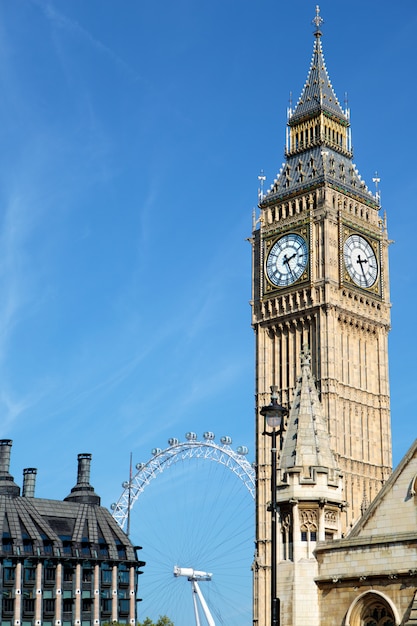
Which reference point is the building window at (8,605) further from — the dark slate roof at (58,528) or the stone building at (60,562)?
the dark slate roof at (58,528)

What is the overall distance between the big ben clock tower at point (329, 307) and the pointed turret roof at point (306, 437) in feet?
226

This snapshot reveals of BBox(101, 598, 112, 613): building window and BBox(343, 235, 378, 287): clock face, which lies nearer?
BBox(343, 235, 378, 287): clock face

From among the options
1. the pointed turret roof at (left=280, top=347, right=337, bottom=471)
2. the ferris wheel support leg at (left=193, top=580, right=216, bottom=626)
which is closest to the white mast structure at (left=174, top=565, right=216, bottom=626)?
the ferris wheel support leg at (left=193, top=580, right=216, bottom=626)

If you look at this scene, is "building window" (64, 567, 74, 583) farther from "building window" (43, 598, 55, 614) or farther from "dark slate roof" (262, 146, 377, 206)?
A: "dark slate roof" (262, 146, 377, 206)

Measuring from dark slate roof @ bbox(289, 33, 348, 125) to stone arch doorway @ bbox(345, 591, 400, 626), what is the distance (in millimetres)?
93629

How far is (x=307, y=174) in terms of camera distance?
389 feet

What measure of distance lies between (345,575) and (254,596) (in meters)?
71.9

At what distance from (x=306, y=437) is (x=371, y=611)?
19.7ft

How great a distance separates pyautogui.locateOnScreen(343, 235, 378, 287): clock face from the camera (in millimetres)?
113250

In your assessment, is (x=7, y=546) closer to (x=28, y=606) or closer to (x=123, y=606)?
(x=28, y=606)

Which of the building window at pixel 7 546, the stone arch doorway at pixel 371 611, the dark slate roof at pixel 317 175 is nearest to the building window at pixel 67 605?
the building window at pixel 7 546

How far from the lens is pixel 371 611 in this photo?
33906 mm

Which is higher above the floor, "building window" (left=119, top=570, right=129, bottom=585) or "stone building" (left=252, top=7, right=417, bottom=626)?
"stone building" (left=252, top=7, right=417, bottom=626)

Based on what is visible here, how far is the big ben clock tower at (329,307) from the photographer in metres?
109
